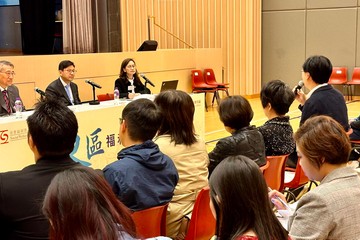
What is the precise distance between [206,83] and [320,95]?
20.8 feet

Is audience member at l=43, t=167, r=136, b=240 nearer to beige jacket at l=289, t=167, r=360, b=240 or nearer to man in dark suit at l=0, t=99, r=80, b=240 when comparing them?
man in dark suit at l=0, t=99, r=80, b=240

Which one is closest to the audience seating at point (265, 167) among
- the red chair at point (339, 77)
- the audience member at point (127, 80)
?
the audience member at point (127, 80)

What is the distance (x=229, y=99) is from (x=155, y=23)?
23.7 feet

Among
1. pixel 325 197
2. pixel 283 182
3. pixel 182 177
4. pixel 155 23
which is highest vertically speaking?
pixel 155 23

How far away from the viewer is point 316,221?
1660 millimetres

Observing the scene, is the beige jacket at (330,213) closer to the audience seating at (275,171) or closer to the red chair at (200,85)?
the audience seating at (275,171)

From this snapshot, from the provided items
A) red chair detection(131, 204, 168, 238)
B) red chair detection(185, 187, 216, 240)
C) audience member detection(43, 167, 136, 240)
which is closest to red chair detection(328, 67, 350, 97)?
red chair detection(185, 187, 216, 240)

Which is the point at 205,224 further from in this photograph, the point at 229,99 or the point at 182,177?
the point at 229,99

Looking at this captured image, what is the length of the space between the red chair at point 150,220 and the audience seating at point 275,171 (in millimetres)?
1192

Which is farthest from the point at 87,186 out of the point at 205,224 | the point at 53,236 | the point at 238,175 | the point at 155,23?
the point at 155,23

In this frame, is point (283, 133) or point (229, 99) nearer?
point (229, 99)

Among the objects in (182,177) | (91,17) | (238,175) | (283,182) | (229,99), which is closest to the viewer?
(238,175)

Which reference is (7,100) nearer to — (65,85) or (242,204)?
(65,85)

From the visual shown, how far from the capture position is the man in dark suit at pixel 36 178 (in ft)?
5.74
